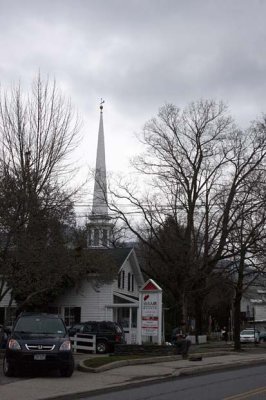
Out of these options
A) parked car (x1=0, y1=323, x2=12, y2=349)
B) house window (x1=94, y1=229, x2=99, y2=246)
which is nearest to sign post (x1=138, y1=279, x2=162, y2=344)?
parked car (x1=0, y1=323, x2=12, y2=349)

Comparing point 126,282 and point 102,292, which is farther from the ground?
point 126,282

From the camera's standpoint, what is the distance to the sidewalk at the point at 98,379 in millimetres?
12812

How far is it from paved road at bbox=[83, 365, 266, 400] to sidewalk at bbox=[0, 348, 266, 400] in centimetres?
55

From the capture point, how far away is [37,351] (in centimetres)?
1534

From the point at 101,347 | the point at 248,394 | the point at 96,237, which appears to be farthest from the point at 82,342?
the point at 248,394

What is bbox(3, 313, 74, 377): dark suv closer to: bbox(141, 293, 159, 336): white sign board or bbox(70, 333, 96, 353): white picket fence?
bbox(141, 293, 159, 336): white sign board

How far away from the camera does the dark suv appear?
1534 cm

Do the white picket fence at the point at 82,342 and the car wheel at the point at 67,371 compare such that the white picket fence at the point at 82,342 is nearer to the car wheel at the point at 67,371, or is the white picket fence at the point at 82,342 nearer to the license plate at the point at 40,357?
the car wheel at the point at 67,371

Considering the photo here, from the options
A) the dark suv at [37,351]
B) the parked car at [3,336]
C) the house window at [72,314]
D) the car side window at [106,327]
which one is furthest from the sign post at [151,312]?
the house window at [72,314]

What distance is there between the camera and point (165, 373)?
1766cm

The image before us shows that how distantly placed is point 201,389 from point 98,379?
10.7 ft

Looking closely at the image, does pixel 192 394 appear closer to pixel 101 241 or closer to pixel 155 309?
pixel 155 309

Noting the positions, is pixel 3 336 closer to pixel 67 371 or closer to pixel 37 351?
pixel 67 371

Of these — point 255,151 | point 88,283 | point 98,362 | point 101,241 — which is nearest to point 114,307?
point 88,283
